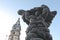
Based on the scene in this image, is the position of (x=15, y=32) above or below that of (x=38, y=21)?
below

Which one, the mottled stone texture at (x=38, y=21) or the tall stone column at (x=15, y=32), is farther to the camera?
the tall stone column at (x=15, y=32)

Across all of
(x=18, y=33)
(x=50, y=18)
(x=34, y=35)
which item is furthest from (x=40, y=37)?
(x=18, y=33)

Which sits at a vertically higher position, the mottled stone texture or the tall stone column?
the mottled stone texture

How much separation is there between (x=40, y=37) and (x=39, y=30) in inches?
11.9

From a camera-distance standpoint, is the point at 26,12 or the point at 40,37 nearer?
the point at 40,37

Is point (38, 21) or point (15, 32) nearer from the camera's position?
point (38, 21)

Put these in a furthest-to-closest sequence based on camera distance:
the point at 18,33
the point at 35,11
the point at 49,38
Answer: the point at 18,33 → the point at 35,11 → the point at 49,38

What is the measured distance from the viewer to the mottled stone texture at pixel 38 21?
722cm

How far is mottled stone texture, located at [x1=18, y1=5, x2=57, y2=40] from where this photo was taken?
722 cm

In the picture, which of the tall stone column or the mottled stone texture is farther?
the tall stone column

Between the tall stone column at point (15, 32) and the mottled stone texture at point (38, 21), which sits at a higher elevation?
the mottled stone texture at point (38, 21)

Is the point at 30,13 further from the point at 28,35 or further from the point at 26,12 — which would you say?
the point at 28,35

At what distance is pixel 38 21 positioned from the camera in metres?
7.72

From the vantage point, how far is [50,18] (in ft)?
26.6
